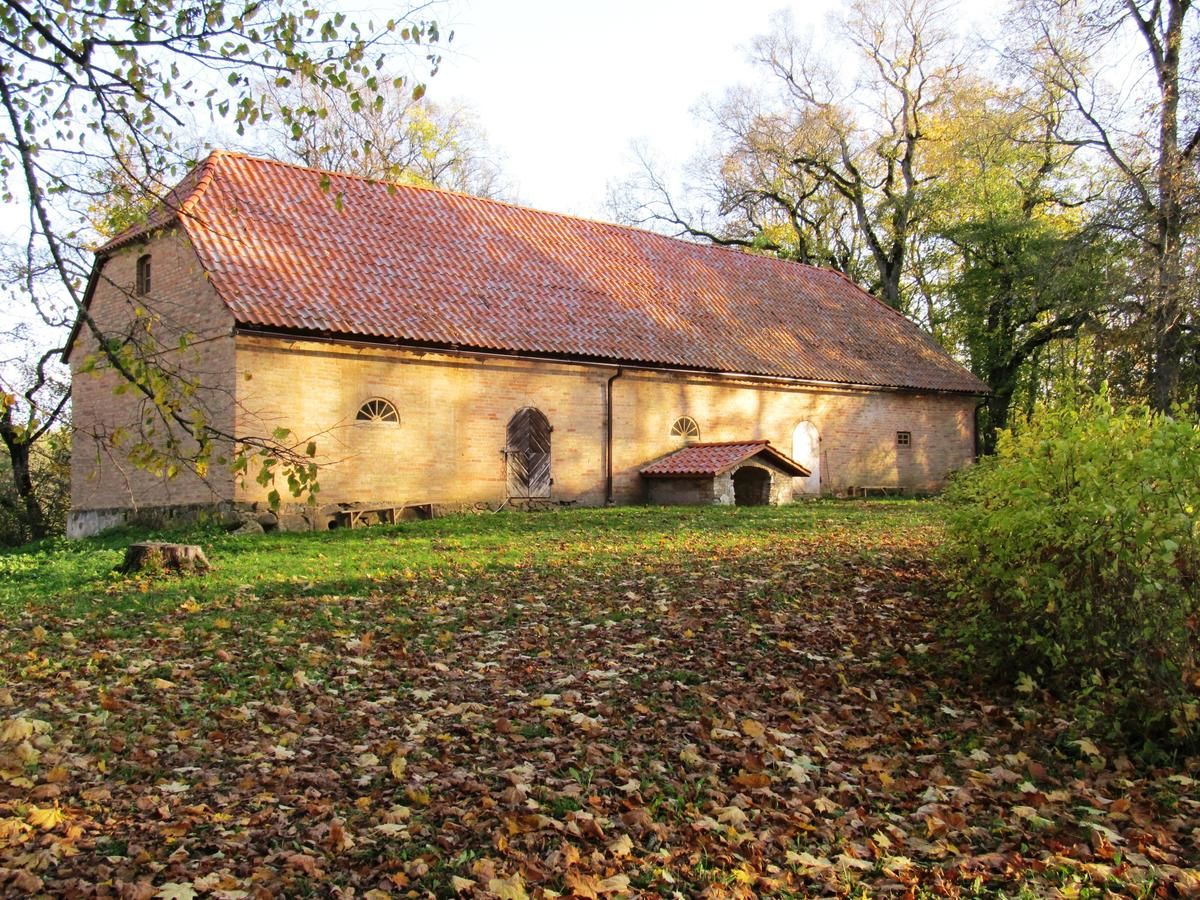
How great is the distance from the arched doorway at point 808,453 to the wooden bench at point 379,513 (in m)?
10.8

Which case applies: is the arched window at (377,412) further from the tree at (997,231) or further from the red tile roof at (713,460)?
the tree at (997,231)

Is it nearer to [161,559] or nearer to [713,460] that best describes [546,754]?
[161,559]

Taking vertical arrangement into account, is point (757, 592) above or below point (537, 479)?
below

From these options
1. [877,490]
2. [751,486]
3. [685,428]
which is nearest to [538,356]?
[685,428]

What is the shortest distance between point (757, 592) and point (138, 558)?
7577 millimetres

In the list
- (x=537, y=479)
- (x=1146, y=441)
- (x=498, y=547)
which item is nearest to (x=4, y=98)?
(x=1146, y=441)

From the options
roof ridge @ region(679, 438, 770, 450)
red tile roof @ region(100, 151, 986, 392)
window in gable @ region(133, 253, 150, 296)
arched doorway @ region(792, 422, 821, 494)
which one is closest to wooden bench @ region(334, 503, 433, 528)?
red tile roof @ region(100, 151, 986, 392)

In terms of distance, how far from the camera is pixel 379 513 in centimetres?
1869

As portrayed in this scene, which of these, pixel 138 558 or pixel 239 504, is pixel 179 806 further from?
pixel 239 504

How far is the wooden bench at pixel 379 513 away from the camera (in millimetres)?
18219

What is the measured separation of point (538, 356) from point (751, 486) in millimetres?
5961

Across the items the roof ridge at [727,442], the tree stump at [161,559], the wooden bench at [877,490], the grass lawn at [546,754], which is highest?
the roof ridge at [727,442]

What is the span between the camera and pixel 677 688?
23.5ft

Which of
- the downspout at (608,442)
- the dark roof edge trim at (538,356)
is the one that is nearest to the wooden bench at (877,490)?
the dark roof edge trim at (538,356)
